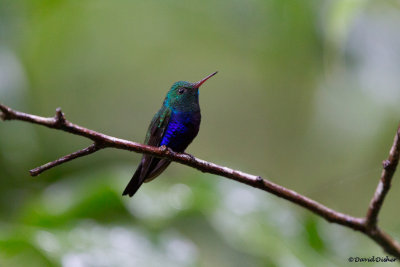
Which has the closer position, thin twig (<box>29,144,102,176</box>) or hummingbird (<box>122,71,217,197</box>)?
thin twig (<box>29,144,102,176</box>)

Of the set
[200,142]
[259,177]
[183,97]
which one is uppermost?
[259,177]

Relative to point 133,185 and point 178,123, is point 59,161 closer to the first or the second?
point 133,185

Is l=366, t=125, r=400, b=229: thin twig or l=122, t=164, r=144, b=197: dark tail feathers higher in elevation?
l=366, t=125, r=400, b=229: thin twig

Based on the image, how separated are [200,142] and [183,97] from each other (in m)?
2.10

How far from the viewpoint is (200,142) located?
164 inches

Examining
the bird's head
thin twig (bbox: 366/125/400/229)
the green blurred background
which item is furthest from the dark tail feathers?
thin twig (bbox: 366/125/400/229)

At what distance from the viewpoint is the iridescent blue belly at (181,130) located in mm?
1998

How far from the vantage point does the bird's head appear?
6.72ft

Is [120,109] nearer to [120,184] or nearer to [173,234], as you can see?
[120,184]

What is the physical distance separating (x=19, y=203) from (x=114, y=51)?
1.44m

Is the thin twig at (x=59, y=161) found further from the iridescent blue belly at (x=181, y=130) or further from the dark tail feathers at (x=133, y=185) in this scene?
the iridescent blue belly at (x=181, y=130)

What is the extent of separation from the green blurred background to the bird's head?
36cm

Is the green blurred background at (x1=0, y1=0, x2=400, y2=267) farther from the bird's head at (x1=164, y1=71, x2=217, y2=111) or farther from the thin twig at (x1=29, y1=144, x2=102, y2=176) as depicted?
the thin twig at (x1=29, y1=144, x2=102, y2=176)

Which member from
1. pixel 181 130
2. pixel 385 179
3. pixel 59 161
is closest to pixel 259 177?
pixel 385 179
